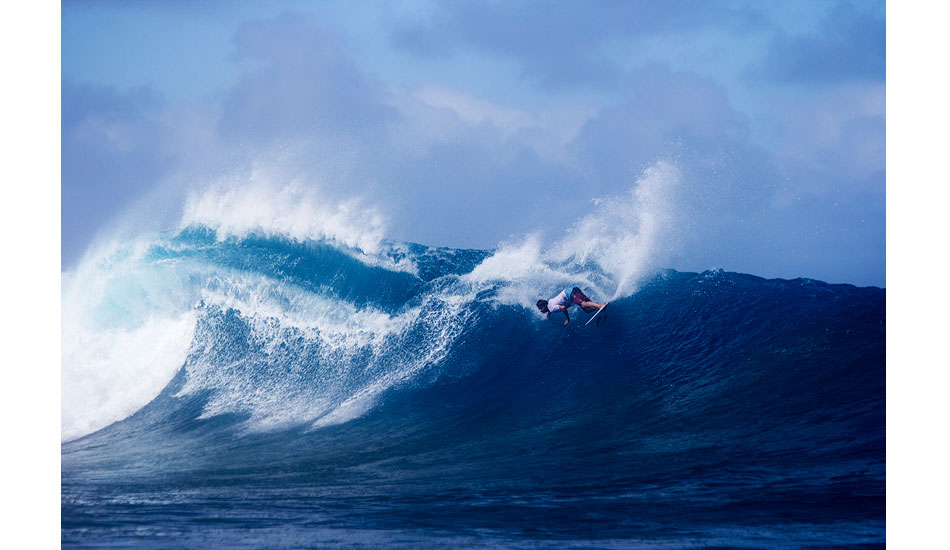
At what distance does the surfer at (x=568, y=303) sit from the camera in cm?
497

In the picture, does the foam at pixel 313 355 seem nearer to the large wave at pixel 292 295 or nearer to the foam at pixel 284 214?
the large wave at pixel 292 295

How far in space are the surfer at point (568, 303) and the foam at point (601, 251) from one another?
184mm

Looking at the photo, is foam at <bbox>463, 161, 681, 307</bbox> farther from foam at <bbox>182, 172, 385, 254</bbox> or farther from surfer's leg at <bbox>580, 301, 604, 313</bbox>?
foam at <bbox>182, 172, 385, 254</bbox>

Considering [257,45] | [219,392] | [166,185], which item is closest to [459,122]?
[257,45]

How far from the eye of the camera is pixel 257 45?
487 cm

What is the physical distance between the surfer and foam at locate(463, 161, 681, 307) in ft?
0.60

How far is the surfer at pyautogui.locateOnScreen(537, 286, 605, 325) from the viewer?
16.3ft

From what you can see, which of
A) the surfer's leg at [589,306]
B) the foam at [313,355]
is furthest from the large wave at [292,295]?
the surfer's leg at [589,306]

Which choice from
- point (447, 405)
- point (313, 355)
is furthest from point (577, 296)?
point (313, 355)

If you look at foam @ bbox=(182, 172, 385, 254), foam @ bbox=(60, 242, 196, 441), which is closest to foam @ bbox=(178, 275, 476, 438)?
foam @ bbox=(60, 242, 196, 441)

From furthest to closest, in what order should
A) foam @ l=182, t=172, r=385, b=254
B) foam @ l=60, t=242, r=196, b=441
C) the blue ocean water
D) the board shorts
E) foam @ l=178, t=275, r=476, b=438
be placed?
1. foam @ l=182, t=172, r=385, b=254
2. foam @ l=60, t=242, r=196, b=441
3. the board shorts
4. foam @ l=178, t=275, r=476, b=438
5. the blue ocean water

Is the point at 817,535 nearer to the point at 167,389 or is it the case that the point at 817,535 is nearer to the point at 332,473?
the point at 332,473

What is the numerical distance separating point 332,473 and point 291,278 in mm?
2064

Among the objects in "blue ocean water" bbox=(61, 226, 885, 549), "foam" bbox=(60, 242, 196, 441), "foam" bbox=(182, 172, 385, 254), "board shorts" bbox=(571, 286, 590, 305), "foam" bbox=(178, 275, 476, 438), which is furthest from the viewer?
"foam" bbox=(182, 172, 385, 254)
